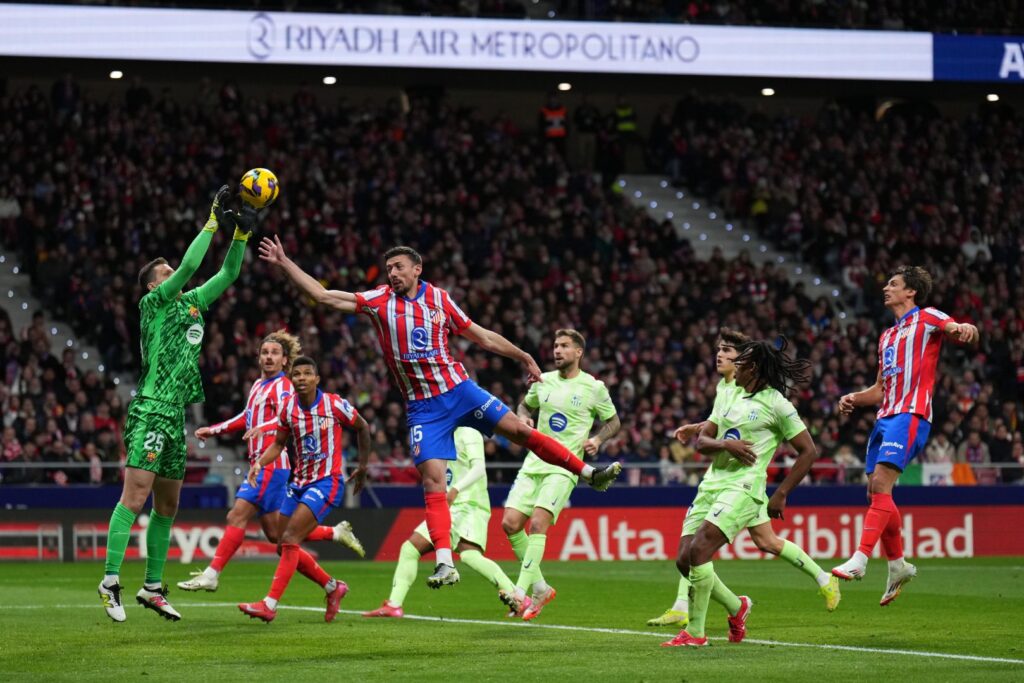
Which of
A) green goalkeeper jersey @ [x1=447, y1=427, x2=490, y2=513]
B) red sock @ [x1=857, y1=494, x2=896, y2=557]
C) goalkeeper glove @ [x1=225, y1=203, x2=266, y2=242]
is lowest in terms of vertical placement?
red sock @ [x1=857, y1=494, x2=896, y2=557]

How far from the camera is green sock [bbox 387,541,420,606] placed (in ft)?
44.6

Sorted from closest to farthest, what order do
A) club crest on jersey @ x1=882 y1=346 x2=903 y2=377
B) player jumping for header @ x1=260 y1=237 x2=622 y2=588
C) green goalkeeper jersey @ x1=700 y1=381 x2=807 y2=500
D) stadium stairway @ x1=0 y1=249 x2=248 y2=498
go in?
green goalkeeper jersey @ x1=700 y1=381 x2=807 y2=500 < player jumping for header @ x1=260 y1=237 x2=622 y2=588 < club crest on jersey @ x1=882 y1=346 x2=903 y2=377 < stadium stairway @ x1=0 y1=249 x2=248 y2=498

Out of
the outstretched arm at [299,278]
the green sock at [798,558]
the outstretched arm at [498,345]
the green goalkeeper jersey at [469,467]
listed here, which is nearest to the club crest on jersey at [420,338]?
the outstretched arm at [498,345]

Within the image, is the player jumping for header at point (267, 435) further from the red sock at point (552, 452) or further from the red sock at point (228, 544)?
the red sock at point (552, 452)

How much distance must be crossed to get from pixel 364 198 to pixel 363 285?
10.2 ft

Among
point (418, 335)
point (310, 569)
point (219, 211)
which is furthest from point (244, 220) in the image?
point (310, 569)

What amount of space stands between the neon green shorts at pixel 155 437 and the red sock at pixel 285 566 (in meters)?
1.30

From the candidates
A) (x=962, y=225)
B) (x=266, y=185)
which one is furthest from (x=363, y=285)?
(x=266, y=185)

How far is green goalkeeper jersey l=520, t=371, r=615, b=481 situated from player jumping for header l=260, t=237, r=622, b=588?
110 inches

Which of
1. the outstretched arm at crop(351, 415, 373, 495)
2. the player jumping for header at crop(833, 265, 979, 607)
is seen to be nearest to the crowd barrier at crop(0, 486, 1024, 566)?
the outstretched arm at crop(351, 415, 373, 495)

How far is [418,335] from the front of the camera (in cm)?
1174

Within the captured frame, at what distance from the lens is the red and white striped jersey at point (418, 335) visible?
11.7m

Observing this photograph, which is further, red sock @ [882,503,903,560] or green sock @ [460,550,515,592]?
green sock @ [460,550,515,592]

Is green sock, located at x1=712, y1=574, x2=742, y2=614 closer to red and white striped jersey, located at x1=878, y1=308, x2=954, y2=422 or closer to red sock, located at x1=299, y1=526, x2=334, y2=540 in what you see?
red and white striped jersey, located at x1=878, y1=308, x2=954, y2=422
